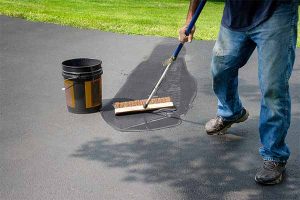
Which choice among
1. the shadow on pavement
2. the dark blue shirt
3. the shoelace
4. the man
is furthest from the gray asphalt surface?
the dark blue shirt

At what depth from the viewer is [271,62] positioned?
2.97 meters

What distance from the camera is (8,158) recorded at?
360 centimetres

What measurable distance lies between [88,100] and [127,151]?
98 cm

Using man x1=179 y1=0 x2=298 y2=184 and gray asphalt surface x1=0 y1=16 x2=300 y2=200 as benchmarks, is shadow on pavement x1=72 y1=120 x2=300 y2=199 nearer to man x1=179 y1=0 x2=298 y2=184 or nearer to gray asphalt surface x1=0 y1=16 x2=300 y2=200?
gray asphalt surface x1=0 y1=16 x2=300 y2=200

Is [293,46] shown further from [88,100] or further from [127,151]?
[88,100]

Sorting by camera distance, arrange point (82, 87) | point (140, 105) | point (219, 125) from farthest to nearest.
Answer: point (140, 105), point (82, 87), point (219, 125)

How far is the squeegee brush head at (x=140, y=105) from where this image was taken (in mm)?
4523

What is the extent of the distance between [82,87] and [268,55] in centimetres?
209

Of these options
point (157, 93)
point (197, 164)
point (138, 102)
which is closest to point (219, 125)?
point (197, 164)

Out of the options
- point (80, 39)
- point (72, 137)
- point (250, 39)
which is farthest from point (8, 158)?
point (80, 39)

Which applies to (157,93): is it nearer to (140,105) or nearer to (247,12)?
(140,105)

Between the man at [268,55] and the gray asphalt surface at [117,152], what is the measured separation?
256mm

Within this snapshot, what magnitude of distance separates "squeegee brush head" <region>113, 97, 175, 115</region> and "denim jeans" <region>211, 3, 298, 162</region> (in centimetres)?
114

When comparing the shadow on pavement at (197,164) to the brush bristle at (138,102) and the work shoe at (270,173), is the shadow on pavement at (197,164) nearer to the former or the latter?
the work shoe at (270,173)
